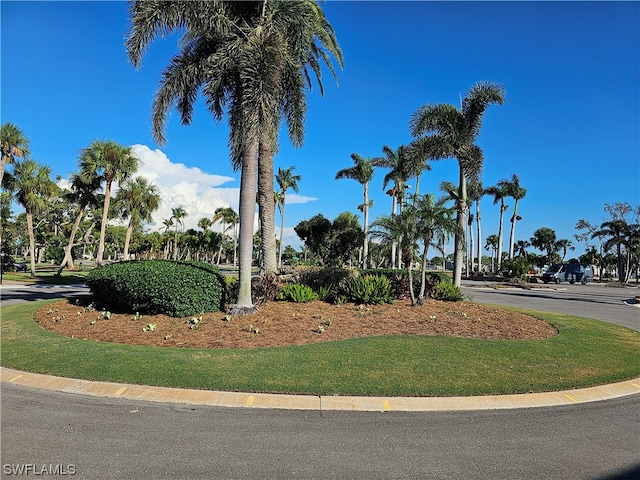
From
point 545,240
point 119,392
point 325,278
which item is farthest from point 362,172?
point 545,240

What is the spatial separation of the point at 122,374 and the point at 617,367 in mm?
8497

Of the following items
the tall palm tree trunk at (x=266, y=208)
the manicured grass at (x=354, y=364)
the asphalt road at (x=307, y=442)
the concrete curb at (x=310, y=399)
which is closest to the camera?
the asphalt road at (x=307, y=442)

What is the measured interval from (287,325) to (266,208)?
526 centimetres

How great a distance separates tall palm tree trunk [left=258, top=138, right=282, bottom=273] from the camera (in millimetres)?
13992

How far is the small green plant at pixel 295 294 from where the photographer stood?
12812 mm

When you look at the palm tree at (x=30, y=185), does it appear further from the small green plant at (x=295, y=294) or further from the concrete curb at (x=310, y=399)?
the concrete curb at (x=310, y=399)

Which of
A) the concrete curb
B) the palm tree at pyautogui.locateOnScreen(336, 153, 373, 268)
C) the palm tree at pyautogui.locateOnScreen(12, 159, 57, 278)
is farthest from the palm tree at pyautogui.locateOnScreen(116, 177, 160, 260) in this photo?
the concrete curb

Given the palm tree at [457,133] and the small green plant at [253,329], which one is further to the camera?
the palm tree at [457,133]

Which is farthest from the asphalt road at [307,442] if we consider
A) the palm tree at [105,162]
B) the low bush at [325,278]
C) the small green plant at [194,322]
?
the palm tree at [105,162]

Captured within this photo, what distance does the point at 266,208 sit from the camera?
14086mm

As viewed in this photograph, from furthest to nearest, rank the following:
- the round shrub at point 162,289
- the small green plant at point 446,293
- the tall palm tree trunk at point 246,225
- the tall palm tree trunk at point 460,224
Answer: the tall palm tree trunk at point 460,224, the small green plant at point 446,293, the tall palm tree trunk at point 246,225, the round shrub at point 162,289

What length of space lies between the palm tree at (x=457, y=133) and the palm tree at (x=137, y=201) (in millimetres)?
30991

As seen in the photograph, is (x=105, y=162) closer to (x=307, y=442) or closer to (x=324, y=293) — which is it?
(x=324, y=293)

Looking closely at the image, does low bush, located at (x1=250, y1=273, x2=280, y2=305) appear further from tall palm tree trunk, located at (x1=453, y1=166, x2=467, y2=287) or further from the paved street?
tall palm tree trunk, located at (x1=453, y1=166, x2=467, y2=287)
